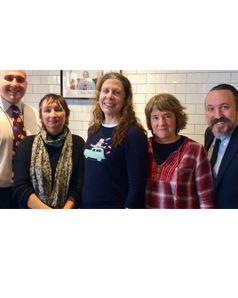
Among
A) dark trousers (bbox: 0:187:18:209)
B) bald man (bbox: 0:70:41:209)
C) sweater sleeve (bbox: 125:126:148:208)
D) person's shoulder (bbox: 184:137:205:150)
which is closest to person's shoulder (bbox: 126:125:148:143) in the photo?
sweater sleeve (bbox: 125:126:148:208)

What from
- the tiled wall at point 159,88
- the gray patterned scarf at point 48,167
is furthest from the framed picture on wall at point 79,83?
the gray patterned scarf at point 48,167

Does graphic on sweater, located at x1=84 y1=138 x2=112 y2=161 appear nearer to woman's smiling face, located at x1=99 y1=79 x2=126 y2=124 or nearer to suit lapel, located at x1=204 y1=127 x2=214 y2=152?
woman's smiling face, located at x1=99 y1=79 x2=126 y2=124

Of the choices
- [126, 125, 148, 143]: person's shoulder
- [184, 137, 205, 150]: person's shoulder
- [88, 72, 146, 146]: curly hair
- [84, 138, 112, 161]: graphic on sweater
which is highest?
[88, 72, 146, 146]: curly hair

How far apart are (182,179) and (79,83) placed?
0.59m

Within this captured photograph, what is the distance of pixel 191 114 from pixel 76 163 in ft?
1.72

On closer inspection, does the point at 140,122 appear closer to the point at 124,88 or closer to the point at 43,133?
the point at 124,88

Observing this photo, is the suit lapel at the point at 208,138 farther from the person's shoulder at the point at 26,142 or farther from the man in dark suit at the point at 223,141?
the person's shoulder at the point at 26,142

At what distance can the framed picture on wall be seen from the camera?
108 centimetres

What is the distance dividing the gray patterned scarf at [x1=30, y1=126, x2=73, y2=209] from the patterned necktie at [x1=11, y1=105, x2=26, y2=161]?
0.07 meters

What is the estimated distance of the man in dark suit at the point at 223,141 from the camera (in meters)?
1.00

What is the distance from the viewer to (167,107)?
1.01 meters

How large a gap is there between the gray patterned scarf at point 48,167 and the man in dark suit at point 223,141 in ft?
1.92

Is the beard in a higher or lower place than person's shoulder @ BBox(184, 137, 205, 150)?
higher
